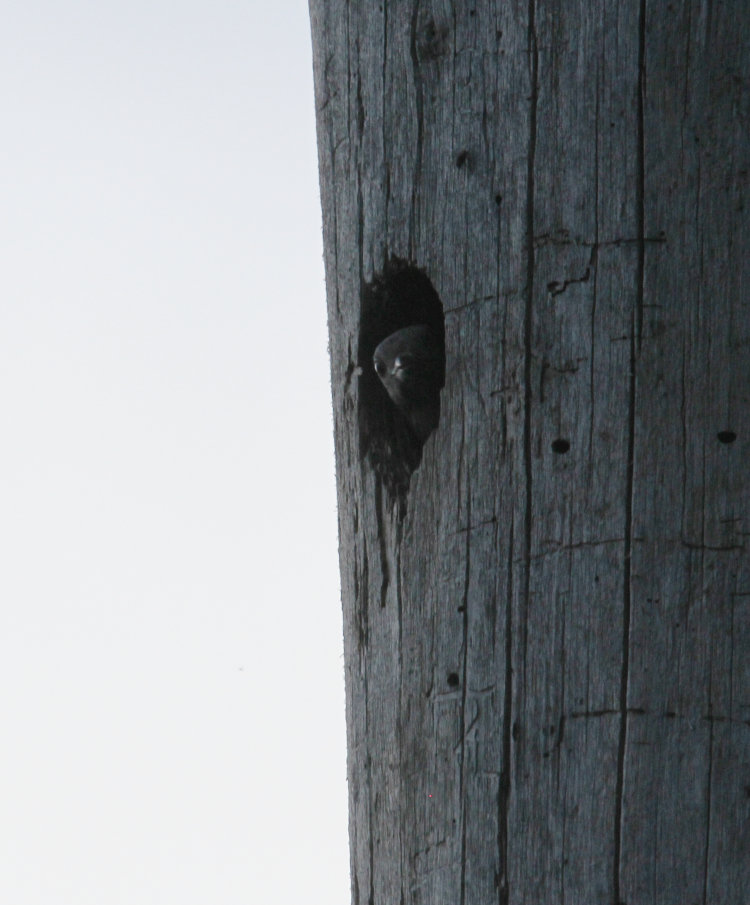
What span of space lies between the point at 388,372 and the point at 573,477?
0.34 m

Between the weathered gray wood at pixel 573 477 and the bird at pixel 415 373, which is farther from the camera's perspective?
the bird at pixel 415 373

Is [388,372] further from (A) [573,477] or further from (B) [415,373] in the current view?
Result: (A) [573,477]

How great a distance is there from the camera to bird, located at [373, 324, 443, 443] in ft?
5.83

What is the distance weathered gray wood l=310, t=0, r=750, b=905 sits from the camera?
152 centimetres

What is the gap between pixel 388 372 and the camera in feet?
5.94

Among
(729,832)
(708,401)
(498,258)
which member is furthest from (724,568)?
(498,258)

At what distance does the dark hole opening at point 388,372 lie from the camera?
1.80 meters

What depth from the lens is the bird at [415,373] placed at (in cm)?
178

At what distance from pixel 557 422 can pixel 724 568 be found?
27 centimetres

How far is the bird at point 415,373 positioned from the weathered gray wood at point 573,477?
2.7 inches

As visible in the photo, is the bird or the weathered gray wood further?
the bird

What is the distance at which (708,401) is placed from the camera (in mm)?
1548

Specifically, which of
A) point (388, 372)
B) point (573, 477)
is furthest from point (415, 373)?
point (573, 477)

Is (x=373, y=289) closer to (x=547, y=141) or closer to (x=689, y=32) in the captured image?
(x=547, y=141)
